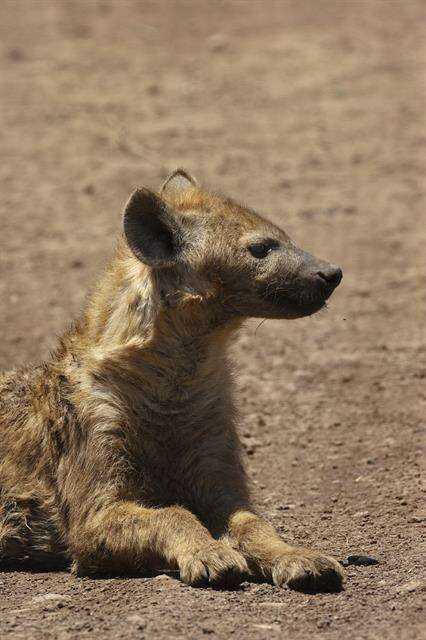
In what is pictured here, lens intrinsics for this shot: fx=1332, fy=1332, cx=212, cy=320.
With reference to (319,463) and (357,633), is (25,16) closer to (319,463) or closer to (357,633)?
(319,463)

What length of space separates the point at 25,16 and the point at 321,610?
12552mm

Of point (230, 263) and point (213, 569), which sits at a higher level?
point (230, 263)

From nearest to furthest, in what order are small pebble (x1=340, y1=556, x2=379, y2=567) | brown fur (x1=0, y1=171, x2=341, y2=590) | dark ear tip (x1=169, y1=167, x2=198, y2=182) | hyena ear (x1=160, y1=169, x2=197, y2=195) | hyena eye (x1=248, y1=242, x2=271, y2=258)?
small pebble (x1=340, y1=556, x2=379, y2=567)
brown fur (x1=0, y1=171, x2=341, y2=590)
hyena eye (x1=248, y1=242, x2=271, y2=258)
hyena ear (x1=160, y1=169, x2=197, y2=195)
dark ear tip (x1=169, y1=167, x2=198, y2=182)

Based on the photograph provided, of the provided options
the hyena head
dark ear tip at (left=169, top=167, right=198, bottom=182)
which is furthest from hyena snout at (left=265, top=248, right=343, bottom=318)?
dark ear tip at (left=169, top=167, right=198, bottom=182)

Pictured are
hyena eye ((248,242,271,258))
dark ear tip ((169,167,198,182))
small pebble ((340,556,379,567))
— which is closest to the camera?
small pebble ((340,556,379,567))

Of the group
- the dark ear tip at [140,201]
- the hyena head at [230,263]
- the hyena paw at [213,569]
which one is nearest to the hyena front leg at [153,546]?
the hyena paw at [213,569]

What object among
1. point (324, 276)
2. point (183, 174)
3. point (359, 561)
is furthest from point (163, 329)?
point (359, 561)

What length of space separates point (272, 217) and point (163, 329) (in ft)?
19.3

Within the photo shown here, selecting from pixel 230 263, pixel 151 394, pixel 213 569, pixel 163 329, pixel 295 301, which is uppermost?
pixel 230 263

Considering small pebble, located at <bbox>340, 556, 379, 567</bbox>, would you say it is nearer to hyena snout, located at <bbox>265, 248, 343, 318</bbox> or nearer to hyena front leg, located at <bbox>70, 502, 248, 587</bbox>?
hyena front leg, located at <bbox>70, 502, 248, 587</bbox>

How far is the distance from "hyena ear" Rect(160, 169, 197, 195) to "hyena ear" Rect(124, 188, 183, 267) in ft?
1.54

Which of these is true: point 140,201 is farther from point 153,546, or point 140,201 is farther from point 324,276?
point 153,546

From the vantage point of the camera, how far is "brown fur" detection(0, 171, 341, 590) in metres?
5.48

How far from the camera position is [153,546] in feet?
16.8
